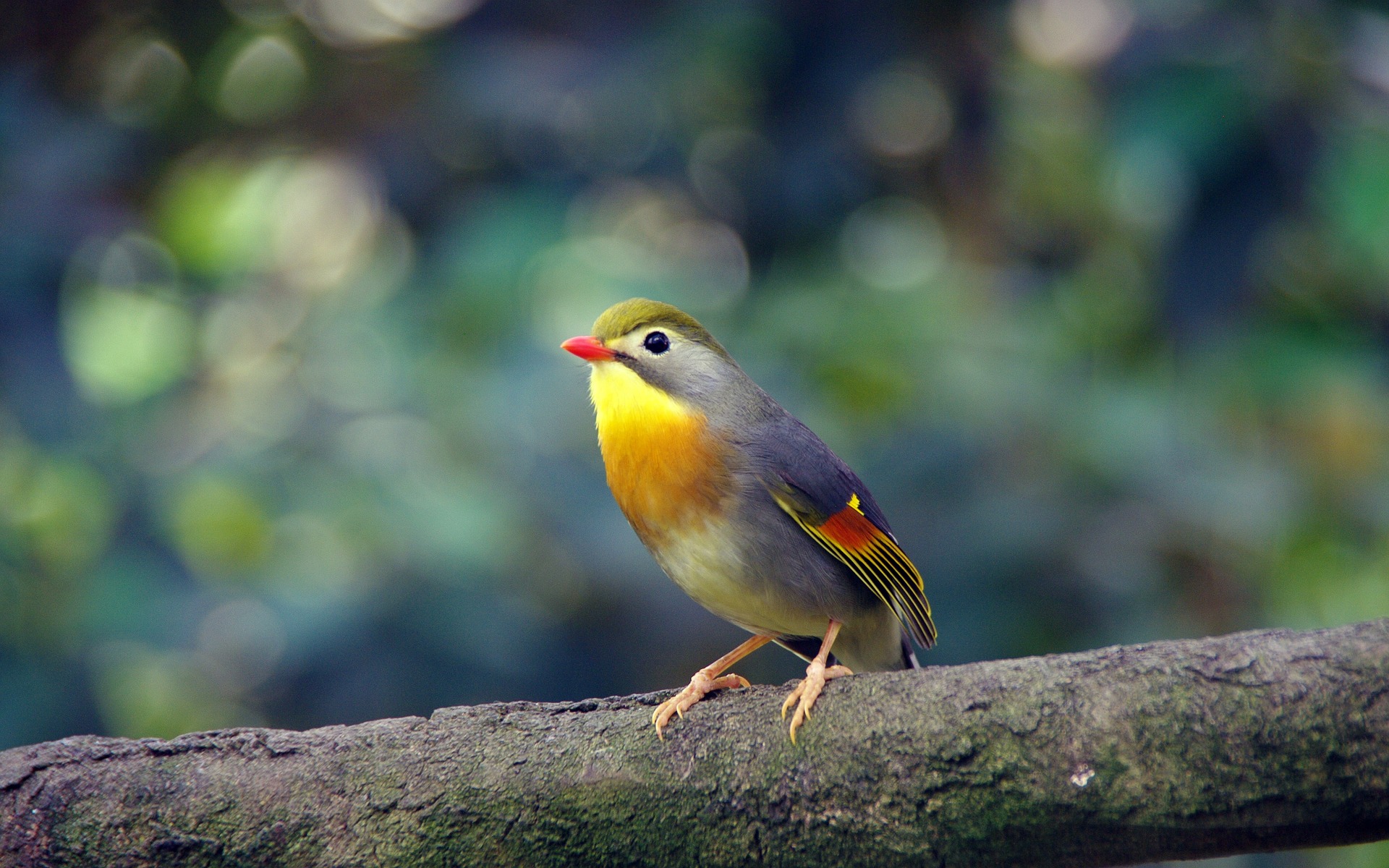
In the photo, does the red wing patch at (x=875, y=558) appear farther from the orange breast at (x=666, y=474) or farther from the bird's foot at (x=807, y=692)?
the bird's foot at (x=807, y=692)

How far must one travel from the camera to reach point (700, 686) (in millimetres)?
2863

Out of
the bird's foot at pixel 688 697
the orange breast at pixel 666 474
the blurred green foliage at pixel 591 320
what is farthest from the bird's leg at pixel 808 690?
the blurred green foliage at pixel 591 320

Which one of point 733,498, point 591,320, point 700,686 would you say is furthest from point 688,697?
point 591,320

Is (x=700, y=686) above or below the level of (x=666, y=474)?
below

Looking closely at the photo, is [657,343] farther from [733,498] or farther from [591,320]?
[591,320]

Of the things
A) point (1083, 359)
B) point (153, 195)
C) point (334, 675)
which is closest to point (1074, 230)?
point (1083, 359)

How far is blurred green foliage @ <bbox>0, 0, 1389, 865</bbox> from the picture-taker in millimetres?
4730

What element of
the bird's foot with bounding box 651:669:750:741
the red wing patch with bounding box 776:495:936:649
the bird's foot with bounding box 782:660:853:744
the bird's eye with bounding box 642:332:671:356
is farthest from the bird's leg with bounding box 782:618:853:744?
the bird's eye with bounding box 642:332:671:356

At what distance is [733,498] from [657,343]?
57 cm

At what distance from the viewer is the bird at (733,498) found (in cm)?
318

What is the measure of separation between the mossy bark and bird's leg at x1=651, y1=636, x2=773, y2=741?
0.03m

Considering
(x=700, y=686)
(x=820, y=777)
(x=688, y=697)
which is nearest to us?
(x=820, y=777)

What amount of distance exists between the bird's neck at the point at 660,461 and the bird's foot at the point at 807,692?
0.60 meters

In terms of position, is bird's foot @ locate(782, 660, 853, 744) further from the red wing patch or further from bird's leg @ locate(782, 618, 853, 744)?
the red wing patch
